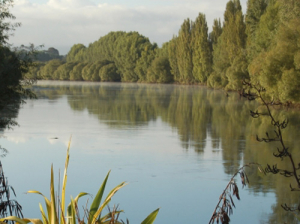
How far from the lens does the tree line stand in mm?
28172

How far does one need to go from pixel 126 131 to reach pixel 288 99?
12.2 meters

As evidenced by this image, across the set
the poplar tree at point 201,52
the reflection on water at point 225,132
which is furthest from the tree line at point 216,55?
the reflection on water at point 225,132

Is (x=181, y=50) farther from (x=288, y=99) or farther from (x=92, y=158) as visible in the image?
(x=92, y=158)

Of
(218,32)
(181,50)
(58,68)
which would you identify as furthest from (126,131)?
(58,68)

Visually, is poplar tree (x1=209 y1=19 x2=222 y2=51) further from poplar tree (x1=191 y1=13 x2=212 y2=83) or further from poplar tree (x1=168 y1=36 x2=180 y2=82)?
poplar tree (x1=168 y1=36 x2=180 y2=82)

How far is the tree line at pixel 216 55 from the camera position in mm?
28172

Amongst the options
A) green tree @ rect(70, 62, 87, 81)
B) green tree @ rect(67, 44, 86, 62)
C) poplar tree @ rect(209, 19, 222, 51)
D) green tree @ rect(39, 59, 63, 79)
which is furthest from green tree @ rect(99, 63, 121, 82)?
poplar tree @ rect(209, 19, 222, 51)

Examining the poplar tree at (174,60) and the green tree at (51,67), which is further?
the green tree at (51,67)

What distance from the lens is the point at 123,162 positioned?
1302cm

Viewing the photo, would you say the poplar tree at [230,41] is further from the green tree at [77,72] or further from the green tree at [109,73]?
the green tree at [77,72]

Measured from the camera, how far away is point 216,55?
58.5 meters

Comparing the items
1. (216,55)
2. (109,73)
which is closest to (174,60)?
(216,55)

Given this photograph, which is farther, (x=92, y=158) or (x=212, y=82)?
(x=212, y=82)

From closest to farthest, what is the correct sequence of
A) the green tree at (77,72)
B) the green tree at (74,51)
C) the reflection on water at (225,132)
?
the reflection on water at (225,132) → the green tree at (77,72) → the green tree at (74,51)
